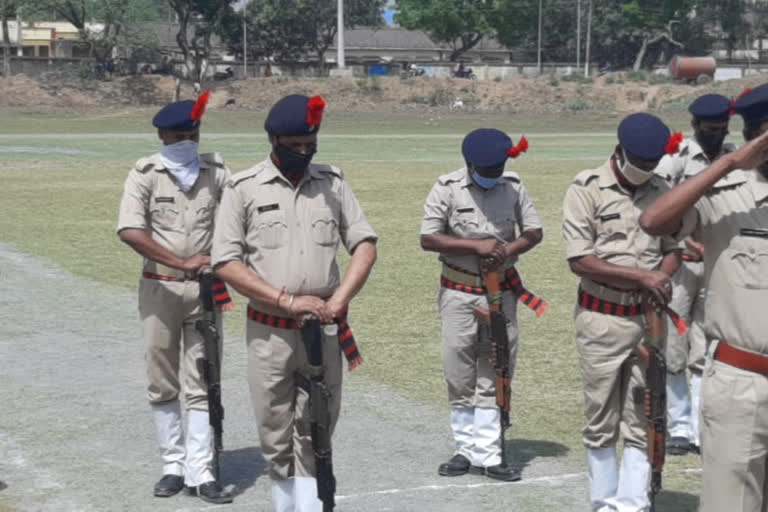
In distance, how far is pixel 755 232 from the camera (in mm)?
5184

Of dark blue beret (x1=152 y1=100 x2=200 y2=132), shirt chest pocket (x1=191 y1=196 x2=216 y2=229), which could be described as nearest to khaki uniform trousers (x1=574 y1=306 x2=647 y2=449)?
shirt chest pocket (x1=191 y1=196 x2=216 y2=229)

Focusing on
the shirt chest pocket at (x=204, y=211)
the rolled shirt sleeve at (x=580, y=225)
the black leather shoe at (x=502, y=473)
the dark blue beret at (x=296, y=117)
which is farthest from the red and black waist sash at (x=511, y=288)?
the dark blue beret at (x=296, y=117)

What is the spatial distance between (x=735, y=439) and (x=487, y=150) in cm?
358

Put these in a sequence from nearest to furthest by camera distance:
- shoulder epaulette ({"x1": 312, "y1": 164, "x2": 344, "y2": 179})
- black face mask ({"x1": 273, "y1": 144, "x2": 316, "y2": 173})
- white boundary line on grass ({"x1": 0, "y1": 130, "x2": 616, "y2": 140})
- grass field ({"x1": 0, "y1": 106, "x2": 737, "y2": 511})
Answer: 1. black face mask ({"x1": 273, "y1": 144, "x2": 316, "y2": 173})
2. shoulder epaulette ({"x1": 312, "y1": 164, "x2": 344, "y2": 179})
3. grass field ({"x1": 0, "y1": 106, "x2": 737, "y2": 511})
4. white boundary line on grass ({"x1": 0, "y1": 130, "x2": 616, "y2": 140})

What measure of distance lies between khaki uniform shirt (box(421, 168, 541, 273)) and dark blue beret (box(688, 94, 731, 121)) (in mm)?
1321

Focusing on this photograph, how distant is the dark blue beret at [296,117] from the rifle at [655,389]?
6.94ft

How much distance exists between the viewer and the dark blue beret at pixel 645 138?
6648 mm

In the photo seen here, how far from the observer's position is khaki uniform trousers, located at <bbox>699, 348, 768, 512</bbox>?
516 cm

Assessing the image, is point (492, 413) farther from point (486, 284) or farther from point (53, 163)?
point (53, 163)

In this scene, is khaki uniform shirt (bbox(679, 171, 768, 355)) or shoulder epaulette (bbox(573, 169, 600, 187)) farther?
shoulder epaulette (bbox(573, 169, 600, 187))

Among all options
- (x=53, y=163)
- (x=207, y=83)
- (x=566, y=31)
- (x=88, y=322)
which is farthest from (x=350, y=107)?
(x=88, y=322)

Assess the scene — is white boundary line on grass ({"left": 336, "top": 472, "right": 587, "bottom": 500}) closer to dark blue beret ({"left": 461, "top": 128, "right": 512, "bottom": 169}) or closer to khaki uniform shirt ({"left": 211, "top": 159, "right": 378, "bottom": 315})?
khaki uniform shirt ({"left": 211, "top": 159, "right": 378, "bottom": 315})

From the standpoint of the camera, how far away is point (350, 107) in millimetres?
77688

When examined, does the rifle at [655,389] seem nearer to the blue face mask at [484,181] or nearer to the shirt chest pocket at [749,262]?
the shirt chest pocket at [749,262]
